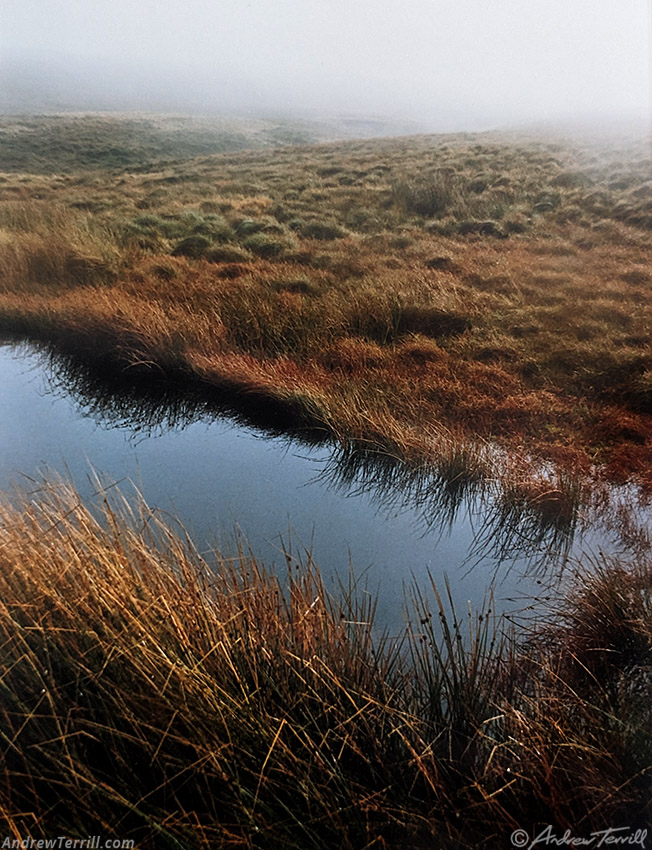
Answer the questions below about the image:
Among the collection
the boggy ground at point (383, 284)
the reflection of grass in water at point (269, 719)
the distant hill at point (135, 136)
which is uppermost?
the distant hill at point (135, 136)

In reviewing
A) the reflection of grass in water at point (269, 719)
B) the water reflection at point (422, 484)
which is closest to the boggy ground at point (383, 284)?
the water reflection at point (422, 484)

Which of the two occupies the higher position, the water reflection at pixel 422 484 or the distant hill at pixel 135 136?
the distant hill at pixel 135 136

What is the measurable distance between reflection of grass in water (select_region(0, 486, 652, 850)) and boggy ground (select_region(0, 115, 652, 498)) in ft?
2.11

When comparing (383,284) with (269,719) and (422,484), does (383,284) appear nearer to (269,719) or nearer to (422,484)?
(422,484)

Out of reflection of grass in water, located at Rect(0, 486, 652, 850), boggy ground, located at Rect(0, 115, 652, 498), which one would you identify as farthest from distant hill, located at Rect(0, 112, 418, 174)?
reflection of grass in water, located at Rect(0, 486, 652, 850)

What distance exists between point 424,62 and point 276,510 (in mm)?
1217

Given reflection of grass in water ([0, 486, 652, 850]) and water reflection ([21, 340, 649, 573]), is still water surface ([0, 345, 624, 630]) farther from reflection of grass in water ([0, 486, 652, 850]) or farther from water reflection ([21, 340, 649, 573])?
reflection of grass in water ([0, 486, 652, 850])

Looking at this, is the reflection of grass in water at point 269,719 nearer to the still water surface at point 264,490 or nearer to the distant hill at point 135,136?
the still water surface at point 264,490

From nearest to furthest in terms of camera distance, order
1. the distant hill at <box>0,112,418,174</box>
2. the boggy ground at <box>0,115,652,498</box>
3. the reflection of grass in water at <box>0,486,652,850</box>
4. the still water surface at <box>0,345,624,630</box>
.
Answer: the reflection of grass in water at <box>0,486,652,850</box> → the still water surface at <box>0,345,624,630</box> → the boggy ground at <box>0,115,652,498</box> → the distant hill at <box>0,112,418,174</box>

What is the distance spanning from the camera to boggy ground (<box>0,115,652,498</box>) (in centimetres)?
166

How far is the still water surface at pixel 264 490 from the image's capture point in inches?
56.8

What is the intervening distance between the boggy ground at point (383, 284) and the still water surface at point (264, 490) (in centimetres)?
13

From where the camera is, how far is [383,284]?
6.66 ft

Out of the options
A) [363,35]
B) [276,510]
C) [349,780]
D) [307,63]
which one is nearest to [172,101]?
[307,63]
